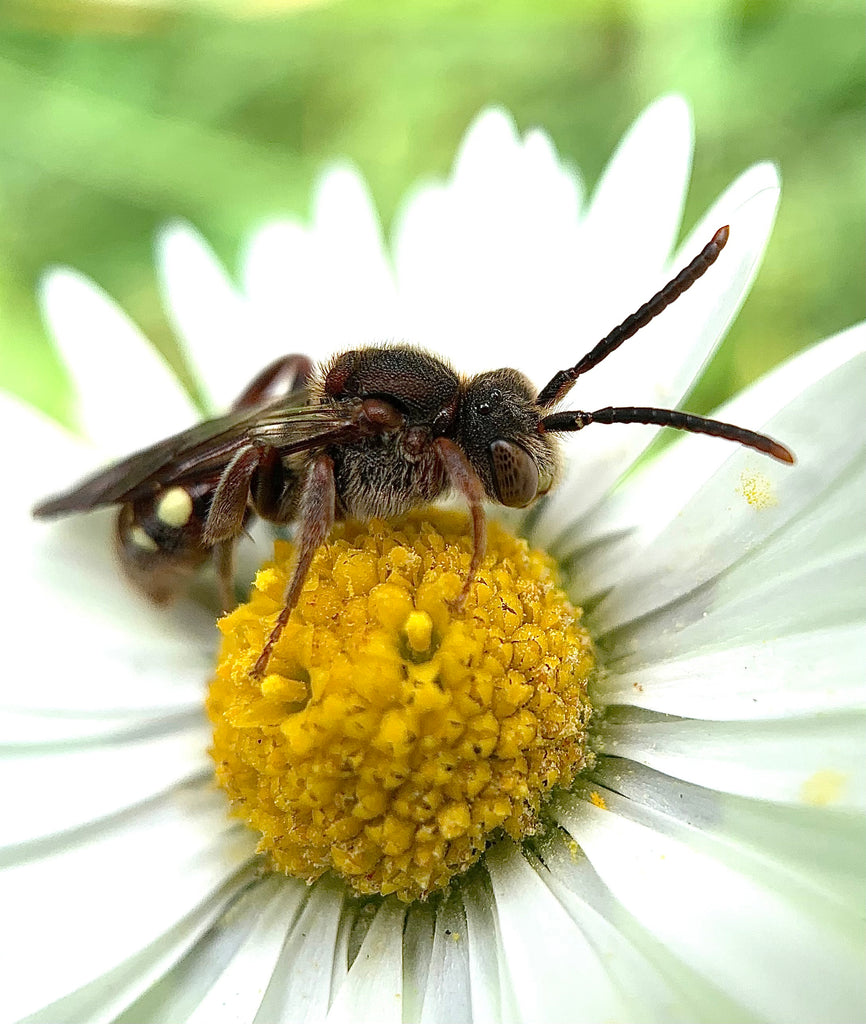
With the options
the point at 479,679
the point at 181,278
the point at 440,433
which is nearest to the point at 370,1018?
the point at 479,679

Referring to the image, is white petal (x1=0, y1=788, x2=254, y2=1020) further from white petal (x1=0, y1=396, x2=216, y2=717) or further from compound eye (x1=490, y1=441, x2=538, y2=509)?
compound eye (x1=490, y1=441, x2=538, y2=509)

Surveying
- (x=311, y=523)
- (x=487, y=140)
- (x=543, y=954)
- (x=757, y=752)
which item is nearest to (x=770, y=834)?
(x=757, y=752)

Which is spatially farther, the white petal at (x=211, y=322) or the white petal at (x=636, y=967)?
the white petal at (x=211, y=322)

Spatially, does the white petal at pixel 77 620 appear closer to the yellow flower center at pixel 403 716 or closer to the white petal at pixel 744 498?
the yellow flower center at pixel 403 716

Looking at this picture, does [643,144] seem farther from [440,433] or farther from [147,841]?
[147,841]

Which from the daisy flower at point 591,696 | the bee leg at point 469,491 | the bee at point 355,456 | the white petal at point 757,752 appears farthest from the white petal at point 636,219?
the white petal at point 757,752

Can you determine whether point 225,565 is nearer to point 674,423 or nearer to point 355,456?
point 355,456
